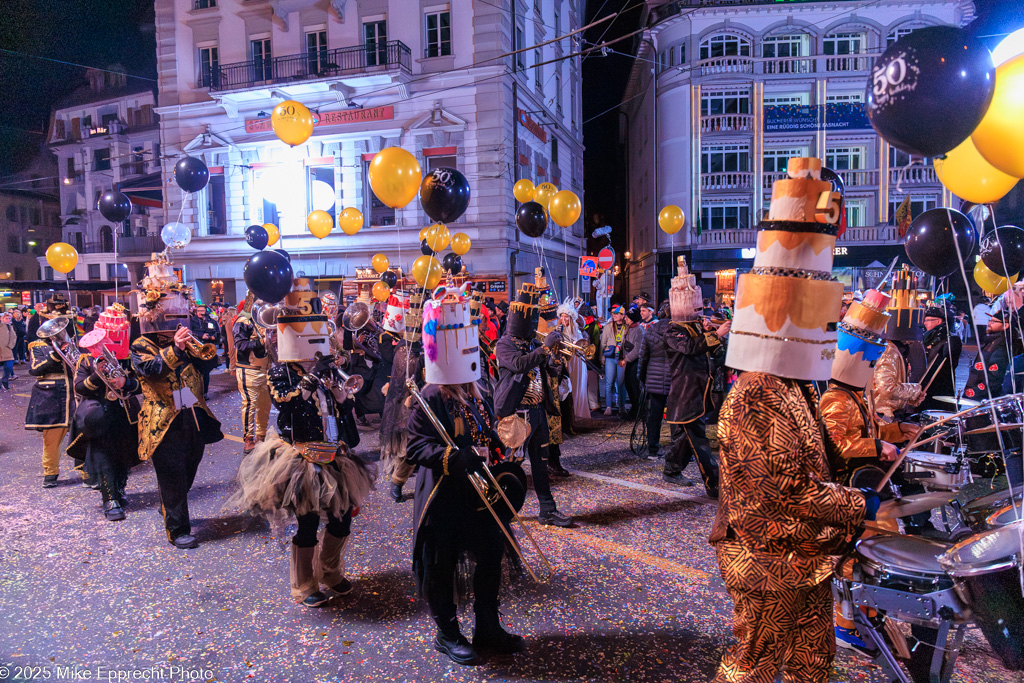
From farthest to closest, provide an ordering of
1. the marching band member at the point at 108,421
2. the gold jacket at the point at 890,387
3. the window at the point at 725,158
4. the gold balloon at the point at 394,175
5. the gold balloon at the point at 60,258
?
the window at the point at 725,158 → the gold balloon at the point at 60,258 → the gold balloon at the point at 394,175 → the marching band member at the point at 108,421 → the gold jacket at the point at 890,387

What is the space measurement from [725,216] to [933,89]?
2551 centimetres

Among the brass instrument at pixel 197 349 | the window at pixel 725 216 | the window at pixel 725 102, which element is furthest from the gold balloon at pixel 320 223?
the window at pixel 725 102

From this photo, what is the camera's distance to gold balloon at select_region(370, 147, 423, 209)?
7.21m

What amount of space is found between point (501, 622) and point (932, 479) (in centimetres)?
272

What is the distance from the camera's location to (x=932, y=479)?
3.44m

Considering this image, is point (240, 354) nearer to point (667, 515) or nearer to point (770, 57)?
point (667, 515)

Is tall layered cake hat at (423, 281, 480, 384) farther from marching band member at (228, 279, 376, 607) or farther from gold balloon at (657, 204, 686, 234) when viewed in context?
gold balloon at (657, 204, 686, 234)

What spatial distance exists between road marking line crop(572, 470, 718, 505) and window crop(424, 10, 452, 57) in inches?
700

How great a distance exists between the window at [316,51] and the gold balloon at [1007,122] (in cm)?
2187

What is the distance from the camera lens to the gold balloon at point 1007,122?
2.75m

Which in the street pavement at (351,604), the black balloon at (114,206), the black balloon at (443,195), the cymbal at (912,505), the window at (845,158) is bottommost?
the street pavement at (351,604)

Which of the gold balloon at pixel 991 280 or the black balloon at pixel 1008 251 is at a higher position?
the black balloon at pixel 1008 251

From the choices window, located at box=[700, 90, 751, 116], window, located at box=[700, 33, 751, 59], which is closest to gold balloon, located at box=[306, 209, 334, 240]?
window, located at box=[700, 90, 751, 116]

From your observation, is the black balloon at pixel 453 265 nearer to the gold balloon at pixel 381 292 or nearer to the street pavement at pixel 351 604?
the gold balloon at pixel 381 292
